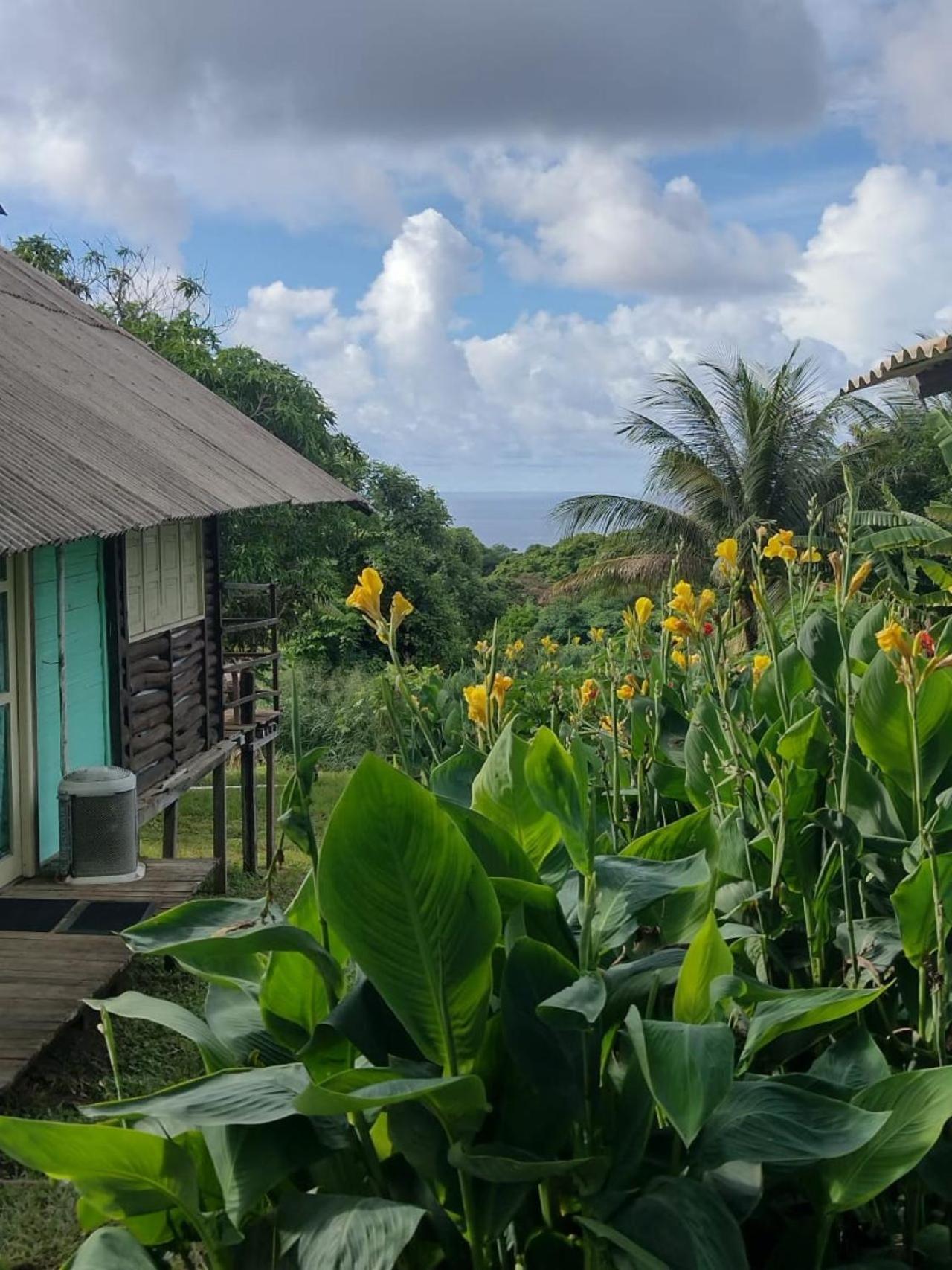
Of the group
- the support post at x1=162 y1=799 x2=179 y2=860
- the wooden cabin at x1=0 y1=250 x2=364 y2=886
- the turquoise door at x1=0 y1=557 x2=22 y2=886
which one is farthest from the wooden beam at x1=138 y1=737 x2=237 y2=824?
the turquoise door at x1=0 y1=557 x2=22 y2=886

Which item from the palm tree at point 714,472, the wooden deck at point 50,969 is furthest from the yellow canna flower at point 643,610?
the palm tree at point 714,472

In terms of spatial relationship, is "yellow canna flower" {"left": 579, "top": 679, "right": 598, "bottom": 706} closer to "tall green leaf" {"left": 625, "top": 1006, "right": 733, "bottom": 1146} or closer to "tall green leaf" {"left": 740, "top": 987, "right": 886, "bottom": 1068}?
"tall green leaf" {"left": 740, "top": 987, "right": 886, "bottom": 1068}

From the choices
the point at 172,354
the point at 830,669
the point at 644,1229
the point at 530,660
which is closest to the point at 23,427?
the point at 830,669

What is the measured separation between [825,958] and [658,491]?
1890 cm

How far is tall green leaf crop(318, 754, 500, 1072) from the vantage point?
1.05 meters

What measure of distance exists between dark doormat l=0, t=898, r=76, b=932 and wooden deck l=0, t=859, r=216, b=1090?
0.06 meters

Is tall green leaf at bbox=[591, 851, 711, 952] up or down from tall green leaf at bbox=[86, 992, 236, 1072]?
up

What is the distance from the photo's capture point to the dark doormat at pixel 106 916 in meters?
5.74

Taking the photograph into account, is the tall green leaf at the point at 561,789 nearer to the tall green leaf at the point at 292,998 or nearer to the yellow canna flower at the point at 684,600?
the tall green leaf at the point at 292,998

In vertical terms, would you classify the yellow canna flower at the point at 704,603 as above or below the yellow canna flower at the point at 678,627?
above

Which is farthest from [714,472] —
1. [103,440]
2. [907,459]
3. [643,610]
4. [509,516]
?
[509,516]

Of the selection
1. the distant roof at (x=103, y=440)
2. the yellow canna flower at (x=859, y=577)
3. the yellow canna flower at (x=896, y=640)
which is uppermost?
the distant roof at (x=103, y=440)

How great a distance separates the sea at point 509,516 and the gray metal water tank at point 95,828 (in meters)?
14.0

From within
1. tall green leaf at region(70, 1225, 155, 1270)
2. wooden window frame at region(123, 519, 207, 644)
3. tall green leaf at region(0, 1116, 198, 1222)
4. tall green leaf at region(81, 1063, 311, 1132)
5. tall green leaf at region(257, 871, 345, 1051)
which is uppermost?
wooden window frame at region(123, 519, 207, 644)
